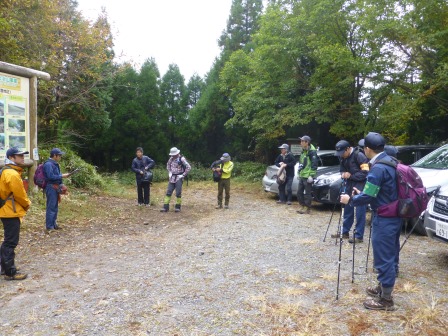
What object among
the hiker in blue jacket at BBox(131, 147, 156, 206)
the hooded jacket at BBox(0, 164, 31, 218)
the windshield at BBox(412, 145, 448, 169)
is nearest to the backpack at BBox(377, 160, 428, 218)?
the windshield at BBox(412, 145, 448, 169)

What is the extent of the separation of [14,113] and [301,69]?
10245mm

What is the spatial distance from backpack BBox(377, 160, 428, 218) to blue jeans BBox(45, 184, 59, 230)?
617 centimetres

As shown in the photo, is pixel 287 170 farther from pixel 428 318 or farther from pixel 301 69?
pixel 428 318

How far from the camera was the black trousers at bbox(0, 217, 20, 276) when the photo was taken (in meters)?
4.97

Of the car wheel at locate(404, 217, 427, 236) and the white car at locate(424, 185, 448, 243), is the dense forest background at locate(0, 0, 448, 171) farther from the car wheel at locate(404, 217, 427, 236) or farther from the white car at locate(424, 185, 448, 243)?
the white car at locate(424, 185, 448, 243)

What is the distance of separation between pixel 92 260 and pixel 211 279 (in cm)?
220

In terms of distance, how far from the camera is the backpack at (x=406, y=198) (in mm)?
3738

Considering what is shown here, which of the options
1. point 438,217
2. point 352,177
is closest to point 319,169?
point 352,177

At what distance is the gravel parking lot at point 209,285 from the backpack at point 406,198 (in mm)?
1013

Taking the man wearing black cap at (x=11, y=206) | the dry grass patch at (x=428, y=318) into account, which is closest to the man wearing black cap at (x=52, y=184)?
the man wearing black cap at (x=11, y=206)

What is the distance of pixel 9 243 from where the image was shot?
197 inches

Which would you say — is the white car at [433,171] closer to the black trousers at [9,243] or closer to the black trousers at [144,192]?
the black trousers at [9,243]

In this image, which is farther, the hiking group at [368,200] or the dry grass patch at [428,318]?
the hiking group at [368,200]

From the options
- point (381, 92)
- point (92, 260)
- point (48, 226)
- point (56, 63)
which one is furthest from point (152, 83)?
point (92, 260)
